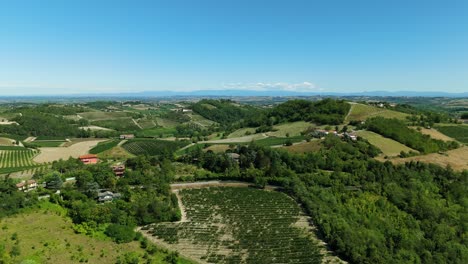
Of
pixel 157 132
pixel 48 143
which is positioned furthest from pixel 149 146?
pixel 157 132

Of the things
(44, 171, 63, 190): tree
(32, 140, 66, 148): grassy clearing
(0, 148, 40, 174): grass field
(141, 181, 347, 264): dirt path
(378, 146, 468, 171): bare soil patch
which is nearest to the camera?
(141, 181, 347, 264): dirt path

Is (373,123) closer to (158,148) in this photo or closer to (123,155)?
(158,148)

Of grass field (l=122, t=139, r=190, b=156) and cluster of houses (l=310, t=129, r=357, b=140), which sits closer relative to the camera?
cluster of houses (l=310, t=129, r=357, b=140)

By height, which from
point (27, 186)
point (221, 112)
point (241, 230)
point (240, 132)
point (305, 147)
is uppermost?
point (221, 112)

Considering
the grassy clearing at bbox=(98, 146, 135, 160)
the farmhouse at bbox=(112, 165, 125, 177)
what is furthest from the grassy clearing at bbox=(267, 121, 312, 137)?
the farmhouse at bbox=(112, 165, 125, 177)

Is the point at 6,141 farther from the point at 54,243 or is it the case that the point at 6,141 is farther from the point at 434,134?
the point at 434,134

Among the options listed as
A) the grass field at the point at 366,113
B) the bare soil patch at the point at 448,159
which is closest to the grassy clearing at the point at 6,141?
the grass field at the point at 366,113

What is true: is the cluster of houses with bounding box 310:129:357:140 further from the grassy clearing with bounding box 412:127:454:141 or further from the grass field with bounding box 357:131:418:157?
the grassy clearing with bounding box 412:127:454:141
